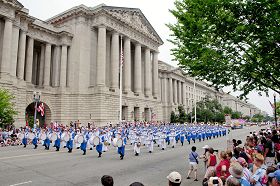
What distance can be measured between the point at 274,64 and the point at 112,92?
34941 mm

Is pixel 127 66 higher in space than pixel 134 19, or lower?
lower

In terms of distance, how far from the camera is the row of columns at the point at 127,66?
45156 millimetres

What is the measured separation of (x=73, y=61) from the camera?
4575cm

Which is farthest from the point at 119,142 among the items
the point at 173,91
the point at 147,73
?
the point at 173,91

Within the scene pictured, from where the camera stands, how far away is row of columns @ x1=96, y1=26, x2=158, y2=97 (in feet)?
148

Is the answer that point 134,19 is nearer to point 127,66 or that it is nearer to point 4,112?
point 127,66

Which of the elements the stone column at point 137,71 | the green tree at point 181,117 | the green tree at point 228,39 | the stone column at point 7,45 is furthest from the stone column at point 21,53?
the green tree at point 181,117

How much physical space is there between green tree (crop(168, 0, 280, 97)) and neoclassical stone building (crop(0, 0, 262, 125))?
99.2 ft

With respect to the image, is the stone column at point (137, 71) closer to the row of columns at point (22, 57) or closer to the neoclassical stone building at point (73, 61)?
the neoclassical stone building at point (73, 61)

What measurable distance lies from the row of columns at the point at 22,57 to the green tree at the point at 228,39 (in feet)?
98.2

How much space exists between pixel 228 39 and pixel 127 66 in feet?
135

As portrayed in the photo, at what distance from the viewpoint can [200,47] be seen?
11922 mm

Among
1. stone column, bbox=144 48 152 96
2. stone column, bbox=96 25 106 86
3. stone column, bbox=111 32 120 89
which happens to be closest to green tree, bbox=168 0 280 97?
stone column, bbox=96 25 106 86

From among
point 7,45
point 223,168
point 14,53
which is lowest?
point 223,168
